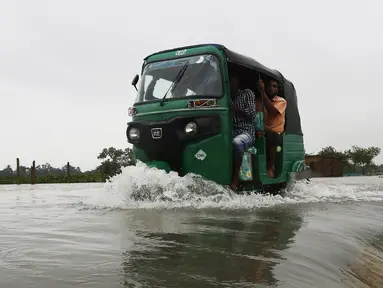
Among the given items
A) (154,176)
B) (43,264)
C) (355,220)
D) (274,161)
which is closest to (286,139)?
(274,161)

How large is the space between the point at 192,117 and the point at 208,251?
11.8ft

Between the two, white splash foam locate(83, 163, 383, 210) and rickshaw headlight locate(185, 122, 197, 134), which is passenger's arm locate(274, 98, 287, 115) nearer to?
white splash foam locate(83, 163, 383, 210)

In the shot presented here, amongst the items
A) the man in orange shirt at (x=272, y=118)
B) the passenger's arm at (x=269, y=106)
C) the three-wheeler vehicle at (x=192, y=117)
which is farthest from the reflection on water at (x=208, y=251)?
the passenger's arm at (x=269, y=106)

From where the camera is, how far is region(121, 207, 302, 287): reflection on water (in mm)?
1967

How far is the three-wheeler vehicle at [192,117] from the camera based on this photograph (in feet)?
19.9

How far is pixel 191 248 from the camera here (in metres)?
2.63

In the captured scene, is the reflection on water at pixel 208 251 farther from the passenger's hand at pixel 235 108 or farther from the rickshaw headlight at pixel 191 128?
the passenger's hand at pixel 235 108

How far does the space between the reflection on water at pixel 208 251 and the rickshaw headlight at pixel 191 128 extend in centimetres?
204

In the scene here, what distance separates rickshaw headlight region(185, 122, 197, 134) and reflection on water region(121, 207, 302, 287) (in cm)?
204

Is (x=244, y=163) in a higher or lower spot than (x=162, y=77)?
lower

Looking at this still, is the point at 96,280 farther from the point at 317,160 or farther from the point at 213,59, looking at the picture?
the point at 317,160

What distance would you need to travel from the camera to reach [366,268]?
8.13 ft

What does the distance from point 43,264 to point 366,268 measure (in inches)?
67.7

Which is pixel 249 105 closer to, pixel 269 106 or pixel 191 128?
pixel 269 106
